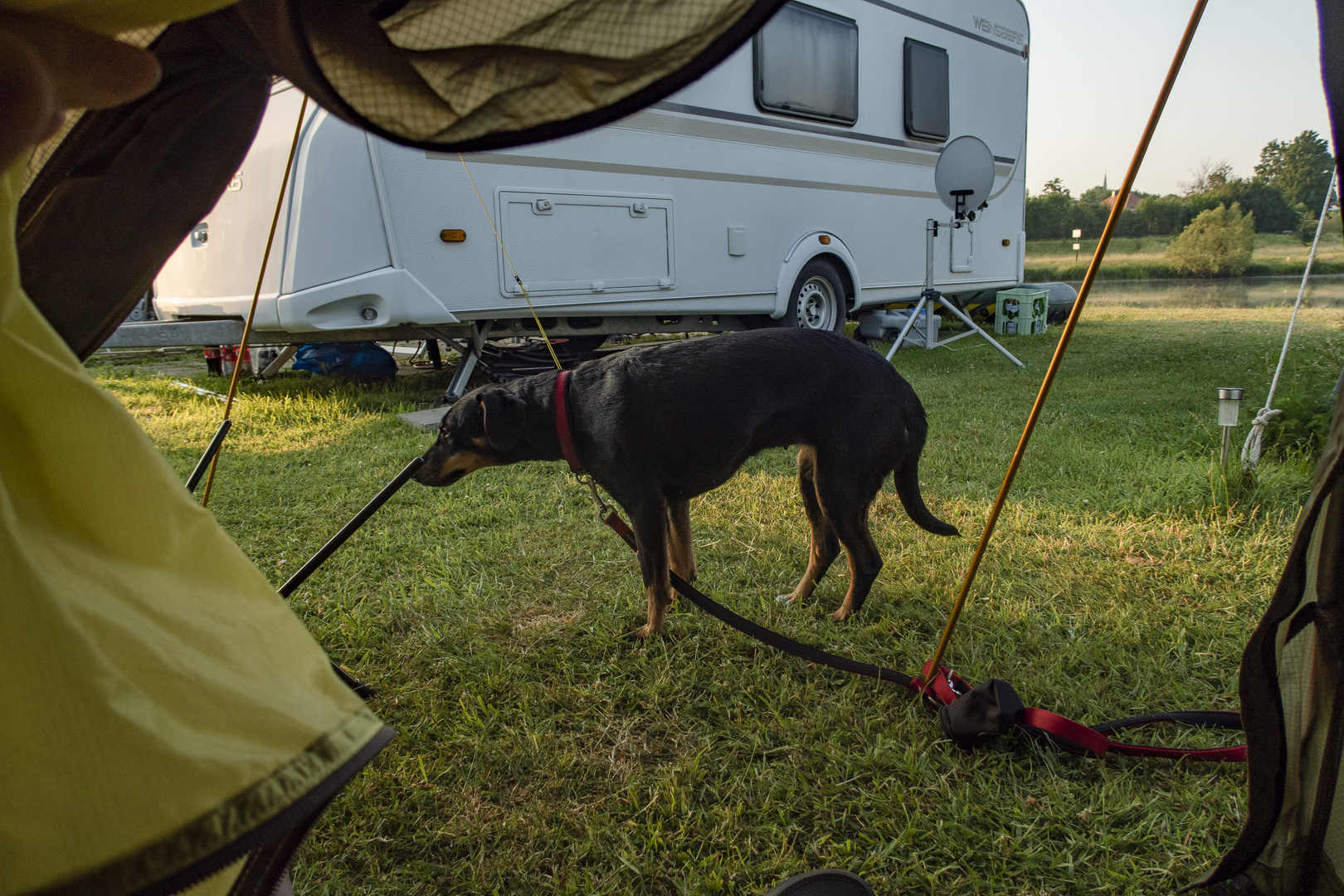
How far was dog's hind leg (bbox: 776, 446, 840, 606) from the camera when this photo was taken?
2.34 meters

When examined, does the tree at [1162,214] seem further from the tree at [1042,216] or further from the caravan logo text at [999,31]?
the caravan logo text at [999,31]

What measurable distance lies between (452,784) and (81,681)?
1.41 metres

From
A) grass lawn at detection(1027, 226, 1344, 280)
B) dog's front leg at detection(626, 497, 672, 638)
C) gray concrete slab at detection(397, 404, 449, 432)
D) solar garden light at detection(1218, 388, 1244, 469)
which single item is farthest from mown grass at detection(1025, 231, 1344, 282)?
gray concrete slab at detection(397, 404, 449, 432)

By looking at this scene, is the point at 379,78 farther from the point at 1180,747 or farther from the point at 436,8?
the point at 1180,747

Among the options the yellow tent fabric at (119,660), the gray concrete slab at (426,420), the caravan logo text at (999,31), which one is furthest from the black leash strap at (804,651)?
the caravan logo text at (999,31)

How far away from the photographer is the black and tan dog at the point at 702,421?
6.94 feet

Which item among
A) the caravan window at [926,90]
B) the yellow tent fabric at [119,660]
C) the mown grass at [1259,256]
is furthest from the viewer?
the caravan window at [926,90]

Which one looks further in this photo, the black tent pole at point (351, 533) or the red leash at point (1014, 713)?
the black tent pole at point (351, 533)

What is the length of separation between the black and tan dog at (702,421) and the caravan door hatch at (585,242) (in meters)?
3.14

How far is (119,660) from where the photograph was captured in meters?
0.61

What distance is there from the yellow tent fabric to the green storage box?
906cm

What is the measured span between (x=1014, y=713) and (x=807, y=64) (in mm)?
6012

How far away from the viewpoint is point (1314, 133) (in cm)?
151

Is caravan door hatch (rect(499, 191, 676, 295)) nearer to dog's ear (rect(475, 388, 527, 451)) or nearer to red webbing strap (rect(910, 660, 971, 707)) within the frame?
dog's ear (rect(475, 388, 527, 451))
